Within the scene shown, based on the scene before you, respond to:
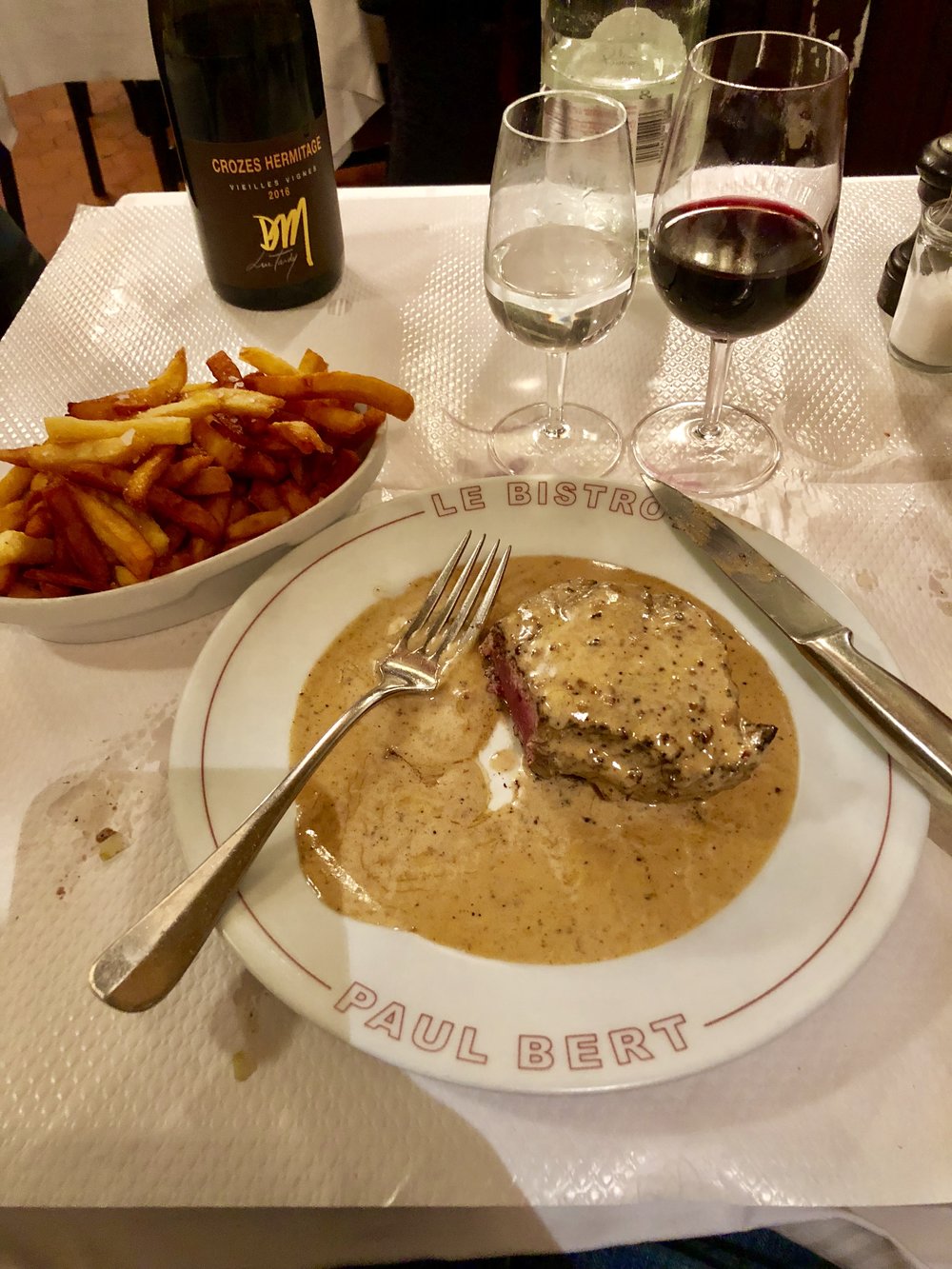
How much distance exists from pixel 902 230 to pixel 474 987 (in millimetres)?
1743

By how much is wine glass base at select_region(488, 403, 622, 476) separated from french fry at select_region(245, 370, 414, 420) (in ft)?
0.79

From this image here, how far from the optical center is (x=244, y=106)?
4.60 feet

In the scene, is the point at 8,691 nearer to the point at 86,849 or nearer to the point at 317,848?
the point at 86,849

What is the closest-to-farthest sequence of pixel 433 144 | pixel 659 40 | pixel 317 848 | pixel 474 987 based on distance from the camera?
pixel 474 987
pixel 317 848
pixel 659 40
pixel 433 144

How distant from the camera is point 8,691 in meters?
1.12

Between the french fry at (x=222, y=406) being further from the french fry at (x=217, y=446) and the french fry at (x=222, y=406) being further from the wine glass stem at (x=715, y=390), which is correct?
the wine glass stem at (x=715, y=390)

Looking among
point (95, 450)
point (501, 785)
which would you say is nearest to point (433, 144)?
point (95, 450)

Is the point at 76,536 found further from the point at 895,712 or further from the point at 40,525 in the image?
the point at 895,712

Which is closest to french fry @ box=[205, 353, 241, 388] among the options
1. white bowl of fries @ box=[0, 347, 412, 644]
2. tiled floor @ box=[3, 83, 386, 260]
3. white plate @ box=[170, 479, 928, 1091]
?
white bowl of fries @ box=[0, 347, 412, 644]

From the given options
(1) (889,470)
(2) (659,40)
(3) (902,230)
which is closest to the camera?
(1) (889,470)

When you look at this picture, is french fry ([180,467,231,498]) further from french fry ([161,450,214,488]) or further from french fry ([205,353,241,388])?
french fry ([205,353,241,388])

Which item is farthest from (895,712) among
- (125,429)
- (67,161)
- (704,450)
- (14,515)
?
(67,161)

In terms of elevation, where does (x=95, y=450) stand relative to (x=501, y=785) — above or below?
above

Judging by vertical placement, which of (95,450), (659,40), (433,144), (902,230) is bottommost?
(433,144)
